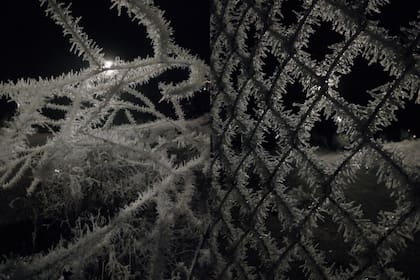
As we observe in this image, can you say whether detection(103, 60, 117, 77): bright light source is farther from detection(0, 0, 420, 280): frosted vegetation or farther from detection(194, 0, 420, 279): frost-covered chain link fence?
detection(194, 0, 420, 279): frost-covered chain link fence

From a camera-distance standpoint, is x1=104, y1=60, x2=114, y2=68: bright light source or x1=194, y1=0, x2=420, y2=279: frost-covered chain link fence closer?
x1=194, y1=0, x2=420, y2=279: frost-covered chain link fence

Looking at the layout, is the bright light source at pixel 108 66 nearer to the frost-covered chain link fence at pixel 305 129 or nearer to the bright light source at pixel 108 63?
the bright light source at pixel 108 63

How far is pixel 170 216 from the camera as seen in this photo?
57.4 inches

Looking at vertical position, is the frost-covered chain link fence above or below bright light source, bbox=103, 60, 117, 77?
below

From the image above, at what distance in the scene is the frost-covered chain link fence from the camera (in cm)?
79

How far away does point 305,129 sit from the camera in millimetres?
932

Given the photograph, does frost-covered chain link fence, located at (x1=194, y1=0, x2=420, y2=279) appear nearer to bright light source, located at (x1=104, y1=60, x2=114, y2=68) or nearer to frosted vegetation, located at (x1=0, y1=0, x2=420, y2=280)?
frosted vegetation, located at (x1=0, y1=0, x2=420, y2=280)

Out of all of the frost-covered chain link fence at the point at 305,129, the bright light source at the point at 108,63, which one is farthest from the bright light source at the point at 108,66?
the frost-covered chain link fence at the point at 305,129

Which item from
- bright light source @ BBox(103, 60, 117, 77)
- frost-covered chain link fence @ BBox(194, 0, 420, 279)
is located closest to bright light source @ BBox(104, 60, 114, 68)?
bright light source @ BBox(103, 60, 117, 77)

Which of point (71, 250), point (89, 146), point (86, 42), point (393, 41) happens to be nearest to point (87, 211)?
point (89, 146)

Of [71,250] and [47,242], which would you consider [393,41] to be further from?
[47,242]

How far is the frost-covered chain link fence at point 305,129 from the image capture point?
2.60 ft

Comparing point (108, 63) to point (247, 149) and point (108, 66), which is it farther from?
point (247, 149)

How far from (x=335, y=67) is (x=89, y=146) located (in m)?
1.15
